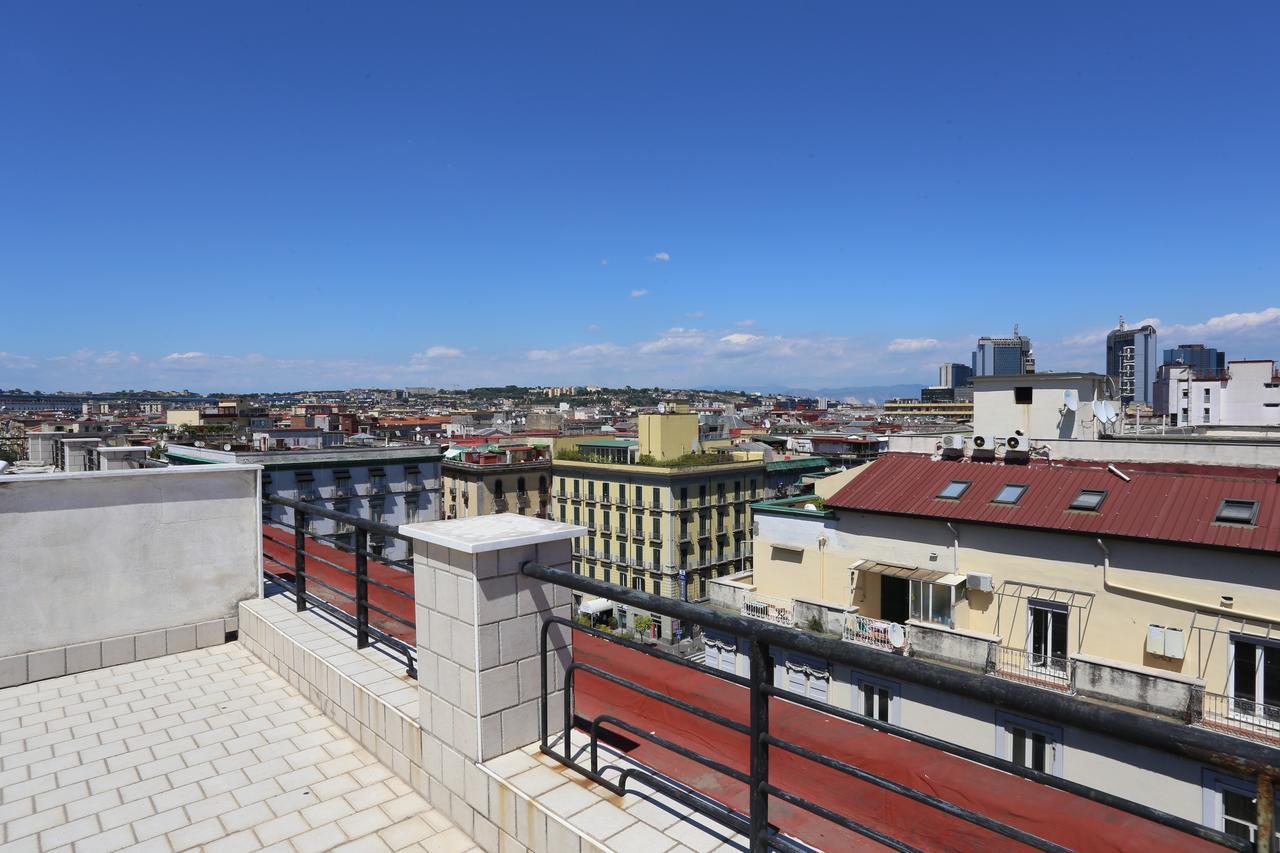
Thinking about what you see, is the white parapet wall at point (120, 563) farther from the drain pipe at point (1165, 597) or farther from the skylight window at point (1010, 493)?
the skylight window at point (1010, 493)

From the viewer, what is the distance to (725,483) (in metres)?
46.4

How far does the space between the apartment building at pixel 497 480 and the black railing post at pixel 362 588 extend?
146 ft

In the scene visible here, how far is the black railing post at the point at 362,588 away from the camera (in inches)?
172

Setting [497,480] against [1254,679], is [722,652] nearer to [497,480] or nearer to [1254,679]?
[1254,679]

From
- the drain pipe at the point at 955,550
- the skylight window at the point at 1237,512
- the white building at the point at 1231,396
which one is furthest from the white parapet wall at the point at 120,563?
the white building at the point at 1231,396

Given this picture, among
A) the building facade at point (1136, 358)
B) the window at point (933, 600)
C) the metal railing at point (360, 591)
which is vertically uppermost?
the building facade at point (1136, 358)

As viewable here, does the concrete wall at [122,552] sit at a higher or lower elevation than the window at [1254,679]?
higher

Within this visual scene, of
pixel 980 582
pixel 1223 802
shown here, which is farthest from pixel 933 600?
pixel 1223 802

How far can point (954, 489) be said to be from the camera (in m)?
15.5

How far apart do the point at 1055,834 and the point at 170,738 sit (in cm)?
464

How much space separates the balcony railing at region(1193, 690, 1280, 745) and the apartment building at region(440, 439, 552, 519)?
138 ft

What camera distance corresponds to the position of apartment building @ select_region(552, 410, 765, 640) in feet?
142

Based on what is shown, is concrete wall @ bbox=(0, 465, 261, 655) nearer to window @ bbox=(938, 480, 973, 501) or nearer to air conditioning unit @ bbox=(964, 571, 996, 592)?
air conditioning unit @ bbox=(964, 571, 996, 592)

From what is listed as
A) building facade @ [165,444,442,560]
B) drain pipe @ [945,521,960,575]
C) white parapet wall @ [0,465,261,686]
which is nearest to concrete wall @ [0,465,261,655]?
white parapet wall @ [0,465,261,686]
